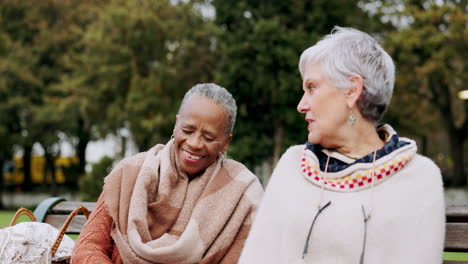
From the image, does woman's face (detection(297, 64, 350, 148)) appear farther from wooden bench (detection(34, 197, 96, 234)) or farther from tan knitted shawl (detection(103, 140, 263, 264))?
wooden bench (detection(34, 197, 96, 234))

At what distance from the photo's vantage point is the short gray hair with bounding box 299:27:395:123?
9.49 feet

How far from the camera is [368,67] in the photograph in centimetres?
289

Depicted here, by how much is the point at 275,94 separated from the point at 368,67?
66.3 ft

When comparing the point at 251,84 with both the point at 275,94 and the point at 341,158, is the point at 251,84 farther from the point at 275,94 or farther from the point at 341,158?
the point at 341,158

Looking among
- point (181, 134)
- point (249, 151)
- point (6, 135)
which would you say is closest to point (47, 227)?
point (181, 134)

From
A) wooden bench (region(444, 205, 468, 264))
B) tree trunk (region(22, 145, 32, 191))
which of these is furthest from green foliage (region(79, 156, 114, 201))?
wooden bench (region(444, 205, 468, 264))

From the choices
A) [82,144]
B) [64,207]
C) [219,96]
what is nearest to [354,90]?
[219,96]

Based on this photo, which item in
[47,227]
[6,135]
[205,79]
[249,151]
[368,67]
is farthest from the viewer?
[6,135]

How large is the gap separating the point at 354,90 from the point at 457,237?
3.89 ft

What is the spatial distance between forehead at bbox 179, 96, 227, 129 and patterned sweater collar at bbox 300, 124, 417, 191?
808mm

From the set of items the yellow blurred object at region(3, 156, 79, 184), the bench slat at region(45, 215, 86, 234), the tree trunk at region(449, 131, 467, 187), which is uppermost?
the bench slat at region(45, 215, 86, 234)

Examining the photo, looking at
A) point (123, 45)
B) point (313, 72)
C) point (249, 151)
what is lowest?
point (249, 151)

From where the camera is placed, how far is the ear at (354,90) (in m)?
2.88

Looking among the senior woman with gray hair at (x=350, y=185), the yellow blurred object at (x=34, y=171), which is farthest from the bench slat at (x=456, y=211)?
the yellow blurred object at (x=34, y=171)
